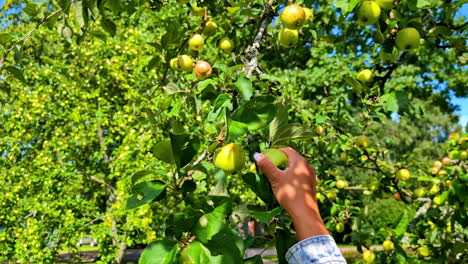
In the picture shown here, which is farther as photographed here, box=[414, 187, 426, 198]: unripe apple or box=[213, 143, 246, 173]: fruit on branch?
box=[414, 187, 426, 198]: unripe apple

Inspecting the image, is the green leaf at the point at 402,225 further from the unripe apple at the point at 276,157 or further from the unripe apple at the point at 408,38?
the unripe apple at the point at 276,157

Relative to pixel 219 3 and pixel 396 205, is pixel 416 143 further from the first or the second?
pixel 219 3

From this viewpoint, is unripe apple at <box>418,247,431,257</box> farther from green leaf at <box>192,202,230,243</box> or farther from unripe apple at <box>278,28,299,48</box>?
green leaf at <box>192,202,230,243</box>

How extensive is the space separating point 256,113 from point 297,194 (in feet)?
0.96

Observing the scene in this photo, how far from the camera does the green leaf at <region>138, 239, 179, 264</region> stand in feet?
2.71

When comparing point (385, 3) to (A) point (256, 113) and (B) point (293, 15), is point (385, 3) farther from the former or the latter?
(A) point (256, 113)

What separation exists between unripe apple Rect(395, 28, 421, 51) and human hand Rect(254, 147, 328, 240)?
684mm

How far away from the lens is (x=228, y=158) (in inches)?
43.0

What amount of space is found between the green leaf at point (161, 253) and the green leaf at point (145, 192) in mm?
127

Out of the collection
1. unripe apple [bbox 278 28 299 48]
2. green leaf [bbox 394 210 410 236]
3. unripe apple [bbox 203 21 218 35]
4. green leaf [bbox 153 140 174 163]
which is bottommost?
green leaf [bbox 394 210 410 236]

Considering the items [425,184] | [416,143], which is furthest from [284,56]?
[416,143]

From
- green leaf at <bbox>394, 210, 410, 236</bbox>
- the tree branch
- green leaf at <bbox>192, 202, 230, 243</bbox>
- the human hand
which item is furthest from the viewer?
green leaf at <bbox>394, 210, 410, 236</bbox>

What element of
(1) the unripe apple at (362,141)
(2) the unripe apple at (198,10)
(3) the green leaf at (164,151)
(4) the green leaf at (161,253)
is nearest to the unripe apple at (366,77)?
(2) the unripe apple at (198,10)

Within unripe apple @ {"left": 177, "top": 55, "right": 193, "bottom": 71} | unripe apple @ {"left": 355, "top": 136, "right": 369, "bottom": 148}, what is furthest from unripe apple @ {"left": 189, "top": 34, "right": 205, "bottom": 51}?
unripe apple @ {"left": 355, "top": 136, "right": 369, "bottom": 148}
